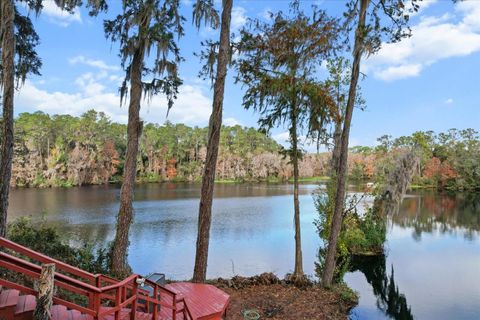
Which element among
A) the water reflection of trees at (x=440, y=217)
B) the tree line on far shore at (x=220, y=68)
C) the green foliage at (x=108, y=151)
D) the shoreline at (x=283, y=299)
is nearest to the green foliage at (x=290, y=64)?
the tree line on far shore at (x=220, y=68)

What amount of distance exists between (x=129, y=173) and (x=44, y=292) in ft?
18.4

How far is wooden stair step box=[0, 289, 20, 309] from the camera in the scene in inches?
128

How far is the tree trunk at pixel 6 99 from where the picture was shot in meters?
7.39

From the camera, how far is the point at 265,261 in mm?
13945

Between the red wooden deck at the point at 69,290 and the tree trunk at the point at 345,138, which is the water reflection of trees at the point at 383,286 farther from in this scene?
the red wooden deck at the point at 69,290

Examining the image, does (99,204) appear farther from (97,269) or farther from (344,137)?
(344,137)

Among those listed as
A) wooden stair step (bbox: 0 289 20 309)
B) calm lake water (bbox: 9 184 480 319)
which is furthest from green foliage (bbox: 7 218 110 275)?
wooden stair step (bbox: 0 289 20 309)

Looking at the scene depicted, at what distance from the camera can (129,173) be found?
28.2 ft

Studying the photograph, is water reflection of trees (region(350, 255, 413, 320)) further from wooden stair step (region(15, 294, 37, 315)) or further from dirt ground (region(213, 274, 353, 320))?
wooden stair step (region(15, 294, 37, 315))

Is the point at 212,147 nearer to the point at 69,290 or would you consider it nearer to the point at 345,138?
the point at 345,138

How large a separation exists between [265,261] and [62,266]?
11.2 meters

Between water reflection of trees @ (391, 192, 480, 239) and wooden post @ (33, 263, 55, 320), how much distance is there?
1832 cm

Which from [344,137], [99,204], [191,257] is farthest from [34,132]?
[344,137]

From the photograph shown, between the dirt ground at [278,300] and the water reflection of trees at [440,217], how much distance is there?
1169 centimetres
